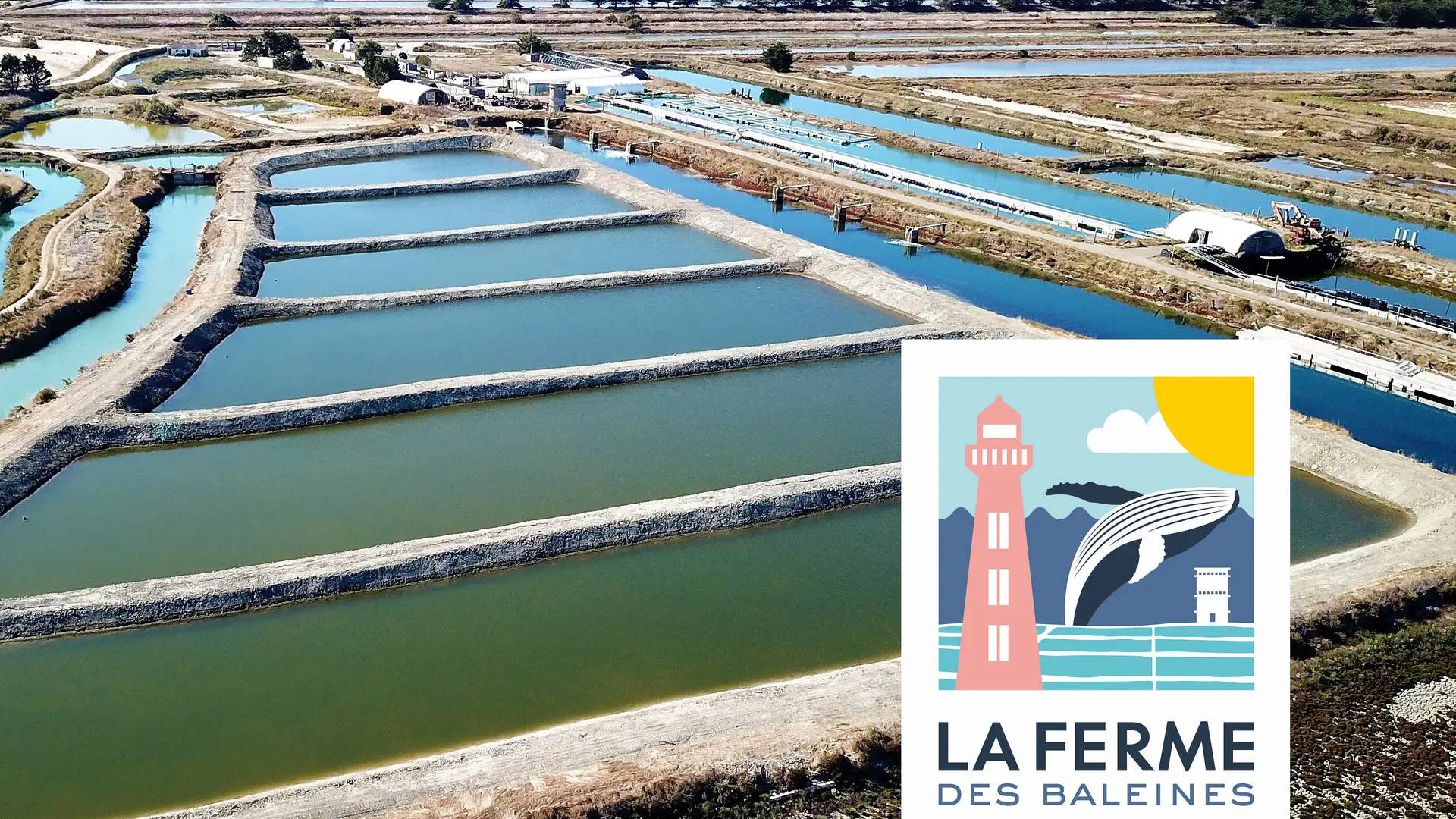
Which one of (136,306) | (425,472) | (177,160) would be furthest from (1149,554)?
(177,160)

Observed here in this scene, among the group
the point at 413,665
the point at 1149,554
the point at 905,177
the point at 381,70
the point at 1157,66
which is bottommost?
the point at 413,665

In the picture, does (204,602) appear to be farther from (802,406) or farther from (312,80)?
(312,80)

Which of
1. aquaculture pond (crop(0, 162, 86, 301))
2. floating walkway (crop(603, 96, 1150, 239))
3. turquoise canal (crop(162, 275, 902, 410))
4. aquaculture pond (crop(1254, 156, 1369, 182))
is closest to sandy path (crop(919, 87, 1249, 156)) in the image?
aquaculture pond (crop(1254, 156, 1369, 182))

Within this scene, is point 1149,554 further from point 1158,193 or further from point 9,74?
point 9,74

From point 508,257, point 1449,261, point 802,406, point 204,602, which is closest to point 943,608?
point 204,602

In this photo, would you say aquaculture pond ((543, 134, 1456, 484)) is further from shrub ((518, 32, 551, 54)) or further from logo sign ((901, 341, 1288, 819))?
shrub ((518, 32, 551, 54))

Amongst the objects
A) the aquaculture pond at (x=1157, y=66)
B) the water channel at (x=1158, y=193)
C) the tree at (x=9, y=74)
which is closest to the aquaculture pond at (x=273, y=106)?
the tree at (x=9, y=74)
